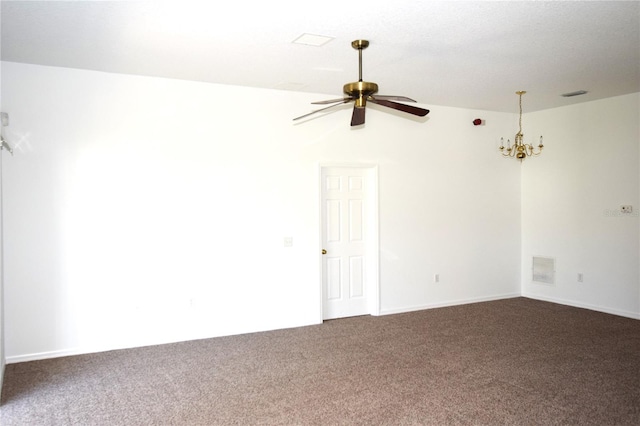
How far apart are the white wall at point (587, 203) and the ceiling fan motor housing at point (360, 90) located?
14.3 ft

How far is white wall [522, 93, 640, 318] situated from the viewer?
6438 mm

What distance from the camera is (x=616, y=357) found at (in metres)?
4.76

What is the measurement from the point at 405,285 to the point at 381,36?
3.76 m

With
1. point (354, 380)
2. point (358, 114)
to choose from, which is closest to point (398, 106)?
point (358, 114)

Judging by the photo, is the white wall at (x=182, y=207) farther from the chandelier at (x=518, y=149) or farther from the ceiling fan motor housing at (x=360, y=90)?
the ceiling fan motor housing at (x=360, y=90)

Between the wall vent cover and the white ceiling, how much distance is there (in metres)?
2.74

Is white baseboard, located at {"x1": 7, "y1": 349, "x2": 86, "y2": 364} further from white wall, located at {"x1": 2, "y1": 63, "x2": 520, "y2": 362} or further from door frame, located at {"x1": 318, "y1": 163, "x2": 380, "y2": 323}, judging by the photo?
door frame, located at {"x1": 318, "y1": 163, "x2": 380, "y2": 323}

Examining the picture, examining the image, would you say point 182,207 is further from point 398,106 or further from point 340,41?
point 398,106

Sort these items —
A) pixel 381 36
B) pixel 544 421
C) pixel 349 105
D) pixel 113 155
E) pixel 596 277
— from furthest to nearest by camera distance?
pixel 596 277 < pixel 349 105 < pixel 113 155 < pixel 381 36 < pixel 544 421

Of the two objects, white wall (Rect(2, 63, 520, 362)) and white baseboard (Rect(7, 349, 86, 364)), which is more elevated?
white wall (Rect(2, 63, 520, 362))

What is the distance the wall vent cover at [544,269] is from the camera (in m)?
7.38

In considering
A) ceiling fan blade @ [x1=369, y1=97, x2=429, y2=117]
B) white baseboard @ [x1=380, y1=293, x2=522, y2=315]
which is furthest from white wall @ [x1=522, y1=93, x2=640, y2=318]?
ceiling fan blade @ [x1=369, y1=97, x2=429, y2=117]

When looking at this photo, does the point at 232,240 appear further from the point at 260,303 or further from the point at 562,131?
the point at 562,131

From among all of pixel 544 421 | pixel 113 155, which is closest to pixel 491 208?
pixel 544 421
